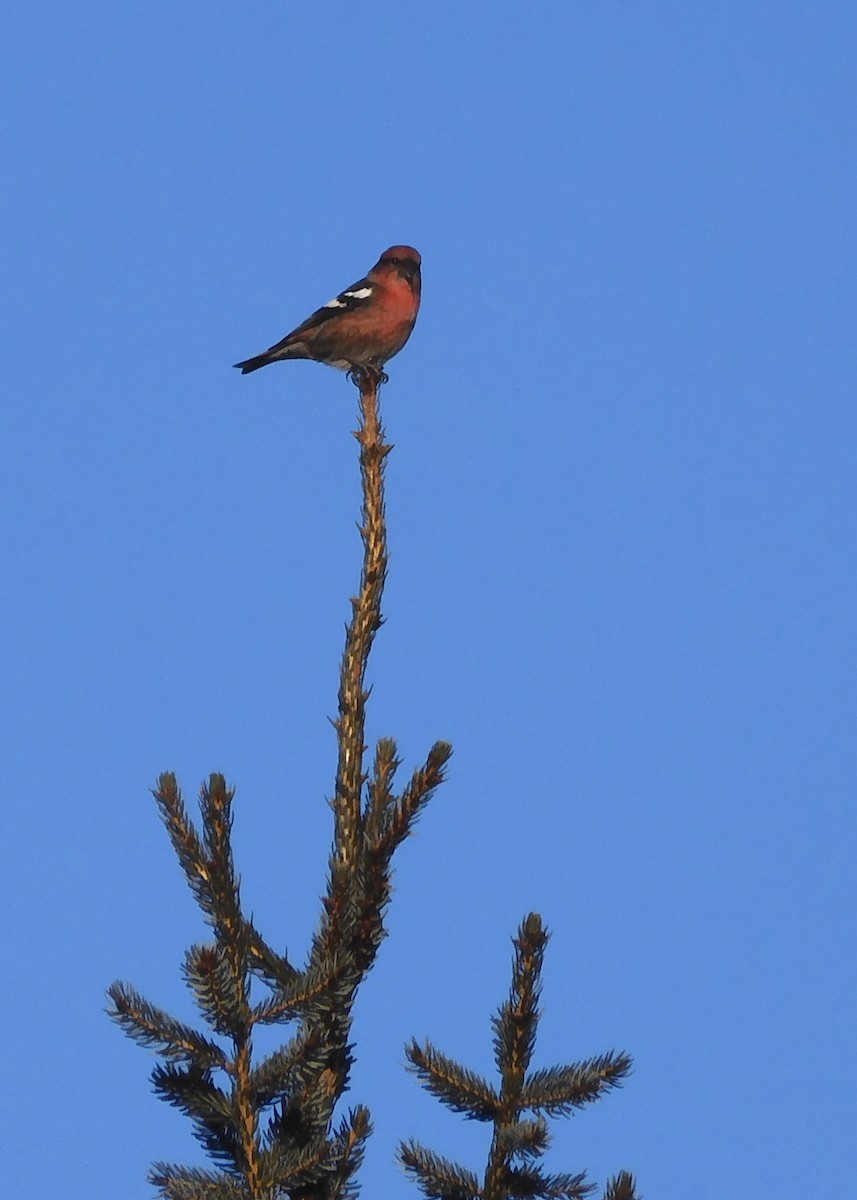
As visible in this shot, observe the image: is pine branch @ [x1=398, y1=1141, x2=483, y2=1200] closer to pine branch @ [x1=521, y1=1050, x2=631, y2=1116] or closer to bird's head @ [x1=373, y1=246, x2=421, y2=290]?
pine branch @ [x1=521, y1=1050, x2=631, y2=1116]

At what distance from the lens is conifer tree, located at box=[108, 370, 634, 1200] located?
9.86 feet

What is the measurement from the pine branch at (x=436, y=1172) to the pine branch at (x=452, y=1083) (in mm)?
116

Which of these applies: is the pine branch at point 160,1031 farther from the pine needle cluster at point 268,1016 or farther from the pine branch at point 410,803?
the pine branch at point 410,803

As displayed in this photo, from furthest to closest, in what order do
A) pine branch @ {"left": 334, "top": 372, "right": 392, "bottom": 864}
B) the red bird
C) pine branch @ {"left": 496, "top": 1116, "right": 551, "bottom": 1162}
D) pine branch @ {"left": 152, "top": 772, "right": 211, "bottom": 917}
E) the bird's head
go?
the bird's head
the red bird
pine branch @ {"left": 334, "top": 372, "right": 392, "bottom": 864}
pine branch @ {"left": 152, "top": 772, "right": 211, "bottom": 917}
pine branch @ {"left": 496, "top": 1116, "right": 551, "bottom": 1162}

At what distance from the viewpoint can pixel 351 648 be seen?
384cm

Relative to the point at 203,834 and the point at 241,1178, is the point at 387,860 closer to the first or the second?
the point at 203,834

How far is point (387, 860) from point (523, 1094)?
1.88 feet

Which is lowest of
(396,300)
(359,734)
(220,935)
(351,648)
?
(220,935)

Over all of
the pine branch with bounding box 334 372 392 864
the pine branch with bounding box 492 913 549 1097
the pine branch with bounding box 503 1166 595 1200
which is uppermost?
the pine branch with bounding box 334 372 392 864

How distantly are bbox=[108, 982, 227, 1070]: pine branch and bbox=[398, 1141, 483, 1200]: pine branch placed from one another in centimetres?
42

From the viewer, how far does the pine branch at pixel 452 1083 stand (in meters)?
3.07

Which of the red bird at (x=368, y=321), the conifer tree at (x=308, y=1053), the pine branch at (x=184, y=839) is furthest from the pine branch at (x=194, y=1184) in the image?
the red bird at (x=368, y=321)

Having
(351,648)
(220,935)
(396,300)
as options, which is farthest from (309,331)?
(220,935)

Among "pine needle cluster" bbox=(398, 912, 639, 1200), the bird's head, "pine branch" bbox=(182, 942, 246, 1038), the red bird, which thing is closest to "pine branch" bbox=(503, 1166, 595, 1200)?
"pine needle cluster" bbox=(398, 912, 639, 1200)
